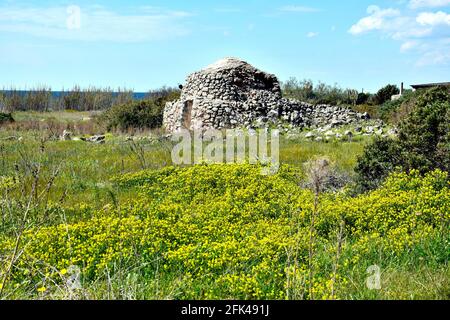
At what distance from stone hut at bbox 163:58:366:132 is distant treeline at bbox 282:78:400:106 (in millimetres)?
10664

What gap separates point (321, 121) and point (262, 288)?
64.5 ft

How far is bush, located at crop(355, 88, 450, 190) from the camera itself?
8.16 meters

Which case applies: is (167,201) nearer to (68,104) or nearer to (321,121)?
(321,121)

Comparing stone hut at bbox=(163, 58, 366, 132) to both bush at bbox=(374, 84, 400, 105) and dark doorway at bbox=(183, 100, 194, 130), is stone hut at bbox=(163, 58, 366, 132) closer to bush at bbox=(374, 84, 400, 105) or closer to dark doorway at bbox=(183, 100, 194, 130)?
dark doorway at bbox=(183, 100, 194, 130)

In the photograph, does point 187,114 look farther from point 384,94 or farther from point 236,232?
point 384,94

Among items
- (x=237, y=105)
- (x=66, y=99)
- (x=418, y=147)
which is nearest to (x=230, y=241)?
(x=418, y=147)

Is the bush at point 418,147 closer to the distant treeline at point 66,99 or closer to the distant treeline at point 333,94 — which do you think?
the distant treeline at point 333,94

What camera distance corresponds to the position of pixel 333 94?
37938mm

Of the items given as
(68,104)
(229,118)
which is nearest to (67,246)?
(229,118)

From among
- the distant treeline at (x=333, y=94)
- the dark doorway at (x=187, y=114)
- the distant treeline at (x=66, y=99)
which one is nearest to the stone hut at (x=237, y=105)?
the dark doorway at (x=187, y=114)

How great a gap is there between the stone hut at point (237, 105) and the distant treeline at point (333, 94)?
1066 cm

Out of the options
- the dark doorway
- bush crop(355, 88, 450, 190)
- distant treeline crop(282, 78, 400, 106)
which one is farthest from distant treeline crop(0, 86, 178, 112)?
bush crop(355, 88, 450, 190)

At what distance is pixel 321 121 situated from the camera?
2339cm

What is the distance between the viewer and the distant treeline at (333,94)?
35.8 m
